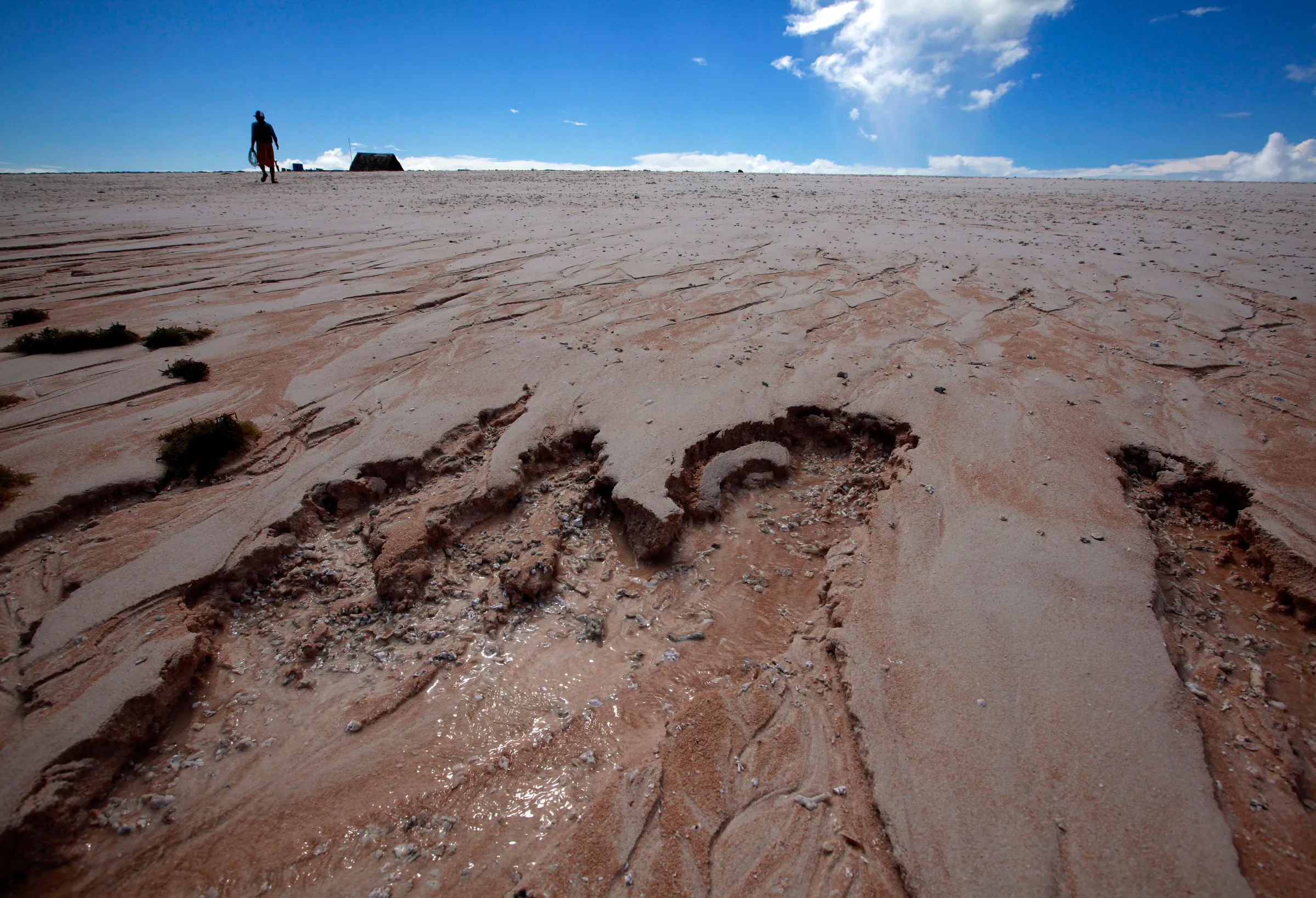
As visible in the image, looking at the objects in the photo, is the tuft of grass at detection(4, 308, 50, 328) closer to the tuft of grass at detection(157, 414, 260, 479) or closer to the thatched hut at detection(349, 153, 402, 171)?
the tuft of grass at detection(157, 414, 260, 479)

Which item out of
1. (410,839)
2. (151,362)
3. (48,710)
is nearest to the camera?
(410,839)

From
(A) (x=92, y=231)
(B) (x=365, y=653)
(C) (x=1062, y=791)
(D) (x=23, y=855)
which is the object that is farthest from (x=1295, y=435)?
(A) (x=92, y=231)

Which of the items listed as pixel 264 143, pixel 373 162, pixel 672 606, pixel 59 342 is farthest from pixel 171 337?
pixel 373 162

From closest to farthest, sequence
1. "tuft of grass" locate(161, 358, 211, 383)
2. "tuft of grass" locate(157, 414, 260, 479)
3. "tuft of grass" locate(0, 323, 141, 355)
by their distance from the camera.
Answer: "tuft of grass" locate(157, 414, 260, 479), "tuft of grass" locate(161, 358, 211, 383), "tuft of grass" locate(0, 323, 141, 355)

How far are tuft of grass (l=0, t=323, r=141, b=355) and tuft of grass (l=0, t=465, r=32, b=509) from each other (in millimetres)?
2056

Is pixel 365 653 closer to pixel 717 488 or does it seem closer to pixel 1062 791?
pixel 717 488

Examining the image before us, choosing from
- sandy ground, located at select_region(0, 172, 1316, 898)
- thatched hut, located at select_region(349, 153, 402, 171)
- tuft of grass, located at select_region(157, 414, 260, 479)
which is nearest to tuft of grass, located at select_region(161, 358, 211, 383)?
sandy ground, located at select_region(0, 172, 1316, 898)

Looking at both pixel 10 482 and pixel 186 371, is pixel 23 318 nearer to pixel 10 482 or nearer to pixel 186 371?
pixel 186 371

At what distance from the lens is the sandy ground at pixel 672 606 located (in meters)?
1.65

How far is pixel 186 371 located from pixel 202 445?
1.35 metres

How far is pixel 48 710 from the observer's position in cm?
190

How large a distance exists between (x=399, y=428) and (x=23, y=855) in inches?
89.6

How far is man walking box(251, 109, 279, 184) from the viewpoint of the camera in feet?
45.9

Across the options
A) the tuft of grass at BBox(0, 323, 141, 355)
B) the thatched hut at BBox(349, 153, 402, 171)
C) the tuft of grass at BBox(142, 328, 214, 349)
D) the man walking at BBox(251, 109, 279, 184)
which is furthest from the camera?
the thatched hut at BBox(349, 153, 402, 171)
